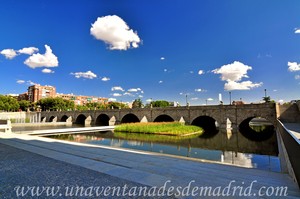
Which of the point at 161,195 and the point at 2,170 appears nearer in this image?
the point at 161,195

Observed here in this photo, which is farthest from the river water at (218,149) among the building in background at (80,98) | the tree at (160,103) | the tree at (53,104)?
the building in background at (80,98)

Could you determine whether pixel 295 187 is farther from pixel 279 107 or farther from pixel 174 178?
pixel 279 107

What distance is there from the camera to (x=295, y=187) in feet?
15.2

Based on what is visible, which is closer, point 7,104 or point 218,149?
point 218,149

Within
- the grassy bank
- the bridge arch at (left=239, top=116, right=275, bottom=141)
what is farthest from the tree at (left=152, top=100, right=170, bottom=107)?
the grassy bank

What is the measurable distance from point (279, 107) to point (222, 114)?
787 centimetres

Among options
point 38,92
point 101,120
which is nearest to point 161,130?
point 101,120

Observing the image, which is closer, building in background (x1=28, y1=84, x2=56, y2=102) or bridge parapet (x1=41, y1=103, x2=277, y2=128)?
bridge parapet (x1=41, y1=103, x2=277, y2=128)

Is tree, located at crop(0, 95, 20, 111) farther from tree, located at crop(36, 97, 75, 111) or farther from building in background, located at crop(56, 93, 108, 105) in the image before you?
building in background, located at crop(56, 93, 108, 105)

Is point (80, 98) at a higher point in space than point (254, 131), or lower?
higher

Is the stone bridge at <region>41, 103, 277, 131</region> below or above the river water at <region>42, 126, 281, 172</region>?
above

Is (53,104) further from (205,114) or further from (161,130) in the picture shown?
(205,114)

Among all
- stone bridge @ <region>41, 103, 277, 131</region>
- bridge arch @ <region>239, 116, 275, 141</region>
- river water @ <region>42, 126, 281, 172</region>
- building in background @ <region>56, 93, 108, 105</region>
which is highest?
building in background @ <region>56, 93, 108, 105</region>

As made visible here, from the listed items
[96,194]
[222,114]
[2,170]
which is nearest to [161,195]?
[96,194]
